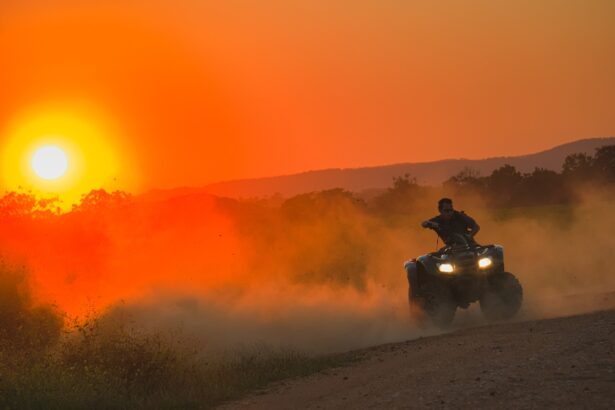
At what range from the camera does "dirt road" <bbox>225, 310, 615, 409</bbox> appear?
11086mm

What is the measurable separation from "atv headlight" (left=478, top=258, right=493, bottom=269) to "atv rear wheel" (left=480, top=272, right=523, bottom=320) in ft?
1.19

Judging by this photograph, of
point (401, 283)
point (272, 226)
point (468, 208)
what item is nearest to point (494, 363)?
point (401, 283)

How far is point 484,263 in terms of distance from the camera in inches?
745

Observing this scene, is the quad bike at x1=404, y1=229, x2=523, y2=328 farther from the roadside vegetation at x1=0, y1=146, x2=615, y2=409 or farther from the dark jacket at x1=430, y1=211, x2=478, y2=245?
the roadside vegetation at x1=0, y1=146, x2=615, y2=409

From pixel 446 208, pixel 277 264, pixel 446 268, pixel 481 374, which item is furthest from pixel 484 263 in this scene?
pixel 277 264

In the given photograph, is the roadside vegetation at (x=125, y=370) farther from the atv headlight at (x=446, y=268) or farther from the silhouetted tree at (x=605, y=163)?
the silhouetted tree at (x=605, y=163)

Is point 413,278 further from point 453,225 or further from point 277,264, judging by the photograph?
point 277,264

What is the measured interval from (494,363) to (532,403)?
96.3 inches

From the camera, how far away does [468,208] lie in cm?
7406

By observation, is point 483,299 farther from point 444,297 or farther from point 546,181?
point 546,181

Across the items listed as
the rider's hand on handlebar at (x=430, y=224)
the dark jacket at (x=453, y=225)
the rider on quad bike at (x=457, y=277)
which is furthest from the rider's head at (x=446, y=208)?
the rider's hand on handlebar at (x=430, y=224)

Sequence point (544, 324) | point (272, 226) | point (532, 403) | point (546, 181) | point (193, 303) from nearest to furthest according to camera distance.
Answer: point (532, 403)
point (544, 324)
point (193, 303)
point (272, 226)
point (546, 181)

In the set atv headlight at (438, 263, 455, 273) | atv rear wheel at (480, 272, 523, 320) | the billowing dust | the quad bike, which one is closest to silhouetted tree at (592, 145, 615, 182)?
the billowing dust

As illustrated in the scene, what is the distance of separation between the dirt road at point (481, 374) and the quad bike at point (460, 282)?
4.84 ft
